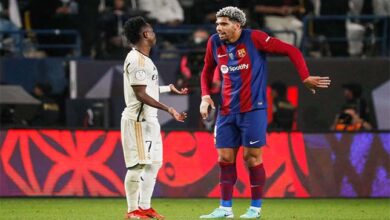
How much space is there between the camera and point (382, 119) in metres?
19.0

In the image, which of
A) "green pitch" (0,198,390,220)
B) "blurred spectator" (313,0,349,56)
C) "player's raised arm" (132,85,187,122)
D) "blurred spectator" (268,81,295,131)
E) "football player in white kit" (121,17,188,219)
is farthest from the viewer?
"blurred spectator" (313,0,349,56)

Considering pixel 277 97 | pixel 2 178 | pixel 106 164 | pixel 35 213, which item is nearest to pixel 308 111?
pixel 277 97

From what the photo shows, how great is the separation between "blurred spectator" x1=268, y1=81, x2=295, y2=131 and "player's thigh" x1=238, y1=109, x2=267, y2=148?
675cm

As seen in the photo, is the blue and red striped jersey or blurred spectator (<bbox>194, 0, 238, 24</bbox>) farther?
blurred spectator (<bbox>194, 0, 238, 24</bbox>)

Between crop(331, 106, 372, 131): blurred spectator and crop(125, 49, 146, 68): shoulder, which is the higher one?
crop(125, 49, 146, 68): shoulder

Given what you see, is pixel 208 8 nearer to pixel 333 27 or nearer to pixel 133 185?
pixel 333 27

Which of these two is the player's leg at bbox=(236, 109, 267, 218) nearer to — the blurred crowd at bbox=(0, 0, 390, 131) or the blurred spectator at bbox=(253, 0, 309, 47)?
the blurred crowd at bbox=(0, 0, 390, 131)

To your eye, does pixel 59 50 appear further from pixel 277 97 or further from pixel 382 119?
pixel 382 119

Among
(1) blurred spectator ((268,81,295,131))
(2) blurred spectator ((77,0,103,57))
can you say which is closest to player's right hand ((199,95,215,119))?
(1) blurred spectator ((268,81,295,131))

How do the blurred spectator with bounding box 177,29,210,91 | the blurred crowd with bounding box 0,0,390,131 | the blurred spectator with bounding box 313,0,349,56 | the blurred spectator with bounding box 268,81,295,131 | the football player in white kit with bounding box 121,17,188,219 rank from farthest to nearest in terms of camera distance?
the blurred spectator with bounding box 313,0,349,56 → the blurred crowd with bounding box 0,0,390,131 → the blurred spectator with bounding box 177,29,210,91 → the blurred spectator with bounding box 268,81,295,131 → the football player in white kit with bounding box 121,17,188,219

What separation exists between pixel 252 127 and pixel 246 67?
63 centimetres

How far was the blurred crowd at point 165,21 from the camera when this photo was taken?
19531 mm

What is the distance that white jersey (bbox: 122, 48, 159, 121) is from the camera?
34.9 feet

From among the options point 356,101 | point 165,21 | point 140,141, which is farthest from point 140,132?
point 165,21
